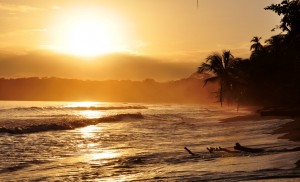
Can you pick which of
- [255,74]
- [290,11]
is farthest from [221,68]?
[290,11]

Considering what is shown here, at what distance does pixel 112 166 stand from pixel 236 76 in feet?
169

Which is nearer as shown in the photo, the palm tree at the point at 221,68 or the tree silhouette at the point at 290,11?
the tree silhouette at the point at 290,11

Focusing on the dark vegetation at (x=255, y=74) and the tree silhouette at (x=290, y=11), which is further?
the dark vegetation at (x=255, y=74)

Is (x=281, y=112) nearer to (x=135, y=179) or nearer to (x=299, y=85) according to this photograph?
(x=299, y=85)

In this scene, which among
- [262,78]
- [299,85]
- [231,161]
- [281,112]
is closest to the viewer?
[231,161]

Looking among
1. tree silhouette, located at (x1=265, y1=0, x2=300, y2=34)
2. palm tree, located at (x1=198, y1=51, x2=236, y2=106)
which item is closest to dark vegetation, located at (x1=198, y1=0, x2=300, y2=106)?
palm tree, located at (x1=198, y1=51, x2=236, y2=106)

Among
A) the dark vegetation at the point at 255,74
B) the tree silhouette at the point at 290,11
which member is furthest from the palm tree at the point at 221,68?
the tree silhouette at the point at 290,11

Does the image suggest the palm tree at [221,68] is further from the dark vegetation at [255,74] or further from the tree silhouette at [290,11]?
the tree silhouette at [290,11]

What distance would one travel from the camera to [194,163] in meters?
13.5

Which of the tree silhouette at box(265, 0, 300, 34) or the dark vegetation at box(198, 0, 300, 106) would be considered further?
the dark vegetation at box(198, 0, 300, 106)

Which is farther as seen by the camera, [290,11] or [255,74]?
[255,74]

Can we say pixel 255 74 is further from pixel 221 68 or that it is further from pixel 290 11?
pixel 290 11

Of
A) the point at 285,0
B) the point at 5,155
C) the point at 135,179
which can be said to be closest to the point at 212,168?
the point at 135,179

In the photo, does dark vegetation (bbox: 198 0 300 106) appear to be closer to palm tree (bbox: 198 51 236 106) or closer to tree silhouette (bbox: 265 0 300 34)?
palm tree (bbox: 198 51 236 106)
